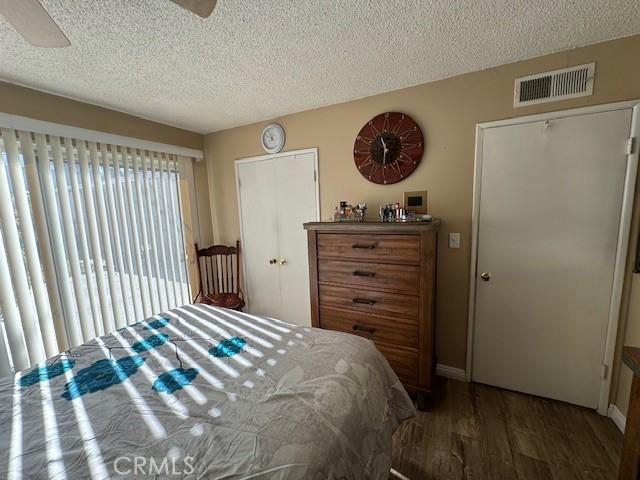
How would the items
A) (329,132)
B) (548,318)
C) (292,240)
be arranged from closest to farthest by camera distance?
(548,318) → (329,132) → (292,240)

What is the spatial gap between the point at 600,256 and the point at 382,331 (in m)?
1.47

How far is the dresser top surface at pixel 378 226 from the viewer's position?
5.50ft

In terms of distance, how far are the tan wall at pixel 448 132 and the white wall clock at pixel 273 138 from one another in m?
0.08

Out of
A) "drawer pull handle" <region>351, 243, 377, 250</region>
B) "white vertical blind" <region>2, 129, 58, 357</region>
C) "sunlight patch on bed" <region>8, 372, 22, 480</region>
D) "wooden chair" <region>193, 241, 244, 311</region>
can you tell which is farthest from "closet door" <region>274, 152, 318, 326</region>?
"sunlight patch on bed" <region>8, 372, 22, 480</region>

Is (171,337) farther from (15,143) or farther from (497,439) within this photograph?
(497,439)

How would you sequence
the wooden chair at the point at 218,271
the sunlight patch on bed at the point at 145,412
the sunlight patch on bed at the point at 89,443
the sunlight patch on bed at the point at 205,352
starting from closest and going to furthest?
the sunlight patch on bed at the point at 89,443
the sunlight patch on bed at the point at 145,412
the sunlight patch on bed at the point at 205,352
the wooden chair at the point at 218,271

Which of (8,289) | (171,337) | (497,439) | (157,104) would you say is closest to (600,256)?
(497,439)

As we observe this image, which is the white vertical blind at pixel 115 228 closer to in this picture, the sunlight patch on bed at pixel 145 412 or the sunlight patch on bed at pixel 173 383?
the sunlight patch on bed at pixel 173 383

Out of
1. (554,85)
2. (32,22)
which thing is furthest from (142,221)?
(554,85)

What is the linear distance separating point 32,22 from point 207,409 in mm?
1548

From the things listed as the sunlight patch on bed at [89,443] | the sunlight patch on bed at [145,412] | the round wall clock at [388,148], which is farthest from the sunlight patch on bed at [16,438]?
the round wall clock at [388,148]

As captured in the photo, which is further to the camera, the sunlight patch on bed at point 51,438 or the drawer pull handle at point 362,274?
the drawer pull handle at point 362,274

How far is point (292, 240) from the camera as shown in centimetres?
276

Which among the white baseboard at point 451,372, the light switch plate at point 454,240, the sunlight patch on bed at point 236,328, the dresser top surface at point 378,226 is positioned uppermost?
the dresser top surface at point 378,226
